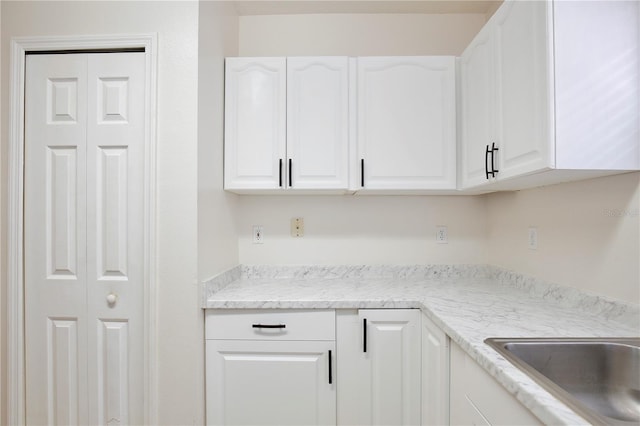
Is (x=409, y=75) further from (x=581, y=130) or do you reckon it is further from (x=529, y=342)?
(x=529, y=342)

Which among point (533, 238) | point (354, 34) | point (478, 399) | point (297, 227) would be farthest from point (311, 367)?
point (354, 34)

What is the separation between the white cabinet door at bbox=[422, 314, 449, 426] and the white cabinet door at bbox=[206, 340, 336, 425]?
417 millimetres

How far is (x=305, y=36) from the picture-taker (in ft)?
7.07

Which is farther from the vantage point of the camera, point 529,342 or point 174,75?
point 174,75

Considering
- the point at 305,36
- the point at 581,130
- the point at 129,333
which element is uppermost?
the point at 305,36

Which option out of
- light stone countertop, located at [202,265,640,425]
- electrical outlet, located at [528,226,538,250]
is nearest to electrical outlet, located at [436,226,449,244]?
light stone countertop, located at [202,265,640,425]

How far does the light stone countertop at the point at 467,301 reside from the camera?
2.98 ft

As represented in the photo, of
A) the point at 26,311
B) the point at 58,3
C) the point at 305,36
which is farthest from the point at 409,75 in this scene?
the point at 26,311

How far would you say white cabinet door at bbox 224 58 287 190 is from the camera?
180 centimetres

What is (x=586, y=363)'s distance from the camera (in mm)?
976

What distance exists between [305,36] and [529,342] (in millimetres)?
2079

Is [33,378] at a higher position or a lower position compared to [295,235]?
lower

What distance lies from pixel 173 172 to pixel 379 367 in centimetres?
130

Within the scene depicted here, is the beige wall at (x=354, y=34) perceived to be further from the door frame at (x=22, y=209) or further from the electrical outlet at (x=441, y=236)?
the electrical outlet at (x=441, y=236)
